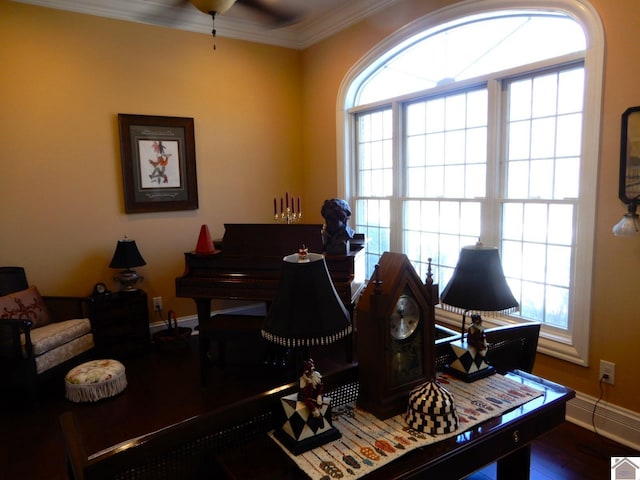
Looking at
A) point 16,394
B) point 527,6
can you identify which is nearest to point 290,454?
point 16,394

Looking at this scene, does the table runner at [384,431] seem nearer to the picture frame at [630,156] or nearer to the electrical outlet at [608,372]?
the electrical outlet at [608,372]

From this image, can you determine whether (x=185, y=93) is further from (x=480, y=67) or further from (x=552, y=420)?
(x=552, y=420)

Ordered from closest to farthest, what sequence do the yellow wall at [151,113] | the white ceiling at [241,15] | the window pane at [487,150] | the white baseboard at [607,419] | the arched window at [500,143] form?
the white baseboard at [607,419]
the arched window at [500,143]
the window pane at [487,150]
the yellow wall at [151,113]
the white ceiling at [241,15]

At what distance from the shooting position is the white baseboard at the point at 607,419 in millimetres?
2512

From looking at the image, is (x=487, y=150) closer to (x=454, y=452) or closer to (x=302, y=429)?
(x=454, y=452)

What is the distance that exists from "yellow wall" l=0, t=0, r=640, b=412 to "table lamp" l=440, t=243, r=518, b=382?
1.26 m

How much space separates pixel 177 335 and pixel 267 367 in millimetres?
1128

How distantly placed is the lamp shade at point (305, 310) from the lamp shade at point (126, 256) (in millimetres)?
2982

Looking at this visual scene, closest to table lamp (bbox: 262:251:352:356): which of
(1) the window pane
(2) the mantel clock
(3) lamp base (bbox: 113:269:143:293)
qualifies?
(2) the mantel clock

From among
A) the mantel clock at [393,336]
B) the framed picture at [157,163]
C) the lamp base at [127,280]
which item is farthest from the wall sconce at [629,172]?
the lamp base at [127,280]

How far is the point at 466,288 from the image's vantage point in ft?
6.00

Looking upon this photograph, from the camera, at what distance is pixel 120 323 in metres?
3.90

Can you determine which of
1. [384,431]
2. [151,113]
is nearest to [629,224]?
[384,431]

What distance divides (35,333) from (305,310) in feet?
9.64
